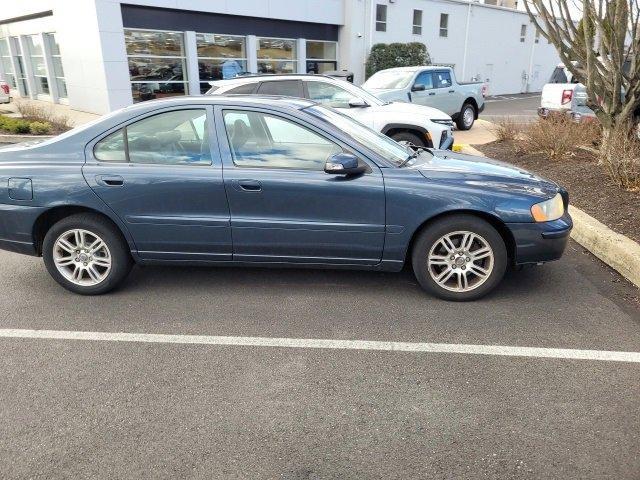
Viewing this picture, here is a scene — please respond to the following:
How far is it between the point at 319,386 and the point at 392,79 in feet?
38.7

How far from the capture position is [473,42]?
102ft

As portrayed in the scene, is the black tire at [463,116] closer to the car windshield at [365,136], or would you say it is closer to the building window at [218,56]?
the building window at [218,56]

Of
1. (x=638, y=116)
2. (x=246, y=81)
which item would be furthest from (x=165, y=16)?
(x=638, y=116)

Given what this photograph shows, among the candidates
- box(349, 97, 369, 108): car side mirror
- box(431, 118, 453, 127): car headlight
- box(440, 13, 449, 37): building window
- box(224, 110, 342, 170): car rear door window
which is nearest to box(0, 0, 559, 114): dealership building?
box(440, 13, 449, 37): building window

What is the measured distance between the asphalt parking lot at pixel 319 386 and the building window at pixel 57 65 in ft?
66.4

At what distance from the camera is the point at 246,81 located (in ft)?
30.5

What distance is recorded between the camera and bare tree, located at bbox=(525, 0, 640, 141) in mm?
7230

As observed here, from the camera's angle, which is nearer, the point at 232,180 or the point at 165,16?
the point at 232,180

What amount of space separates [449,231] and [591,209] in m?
2.74

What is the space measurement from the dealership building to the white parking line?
15.9 m

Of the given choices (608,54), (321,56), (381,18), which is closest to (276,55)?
(321,56)

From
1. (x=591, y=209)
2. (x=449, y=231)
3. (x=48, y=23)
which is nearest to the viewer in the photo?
(x=449, y=231)

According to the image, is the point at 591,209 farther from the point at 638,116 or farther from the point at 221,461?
the point at 221,461

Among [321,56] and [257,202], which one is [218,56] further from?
[257,202]
